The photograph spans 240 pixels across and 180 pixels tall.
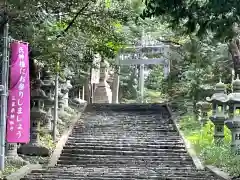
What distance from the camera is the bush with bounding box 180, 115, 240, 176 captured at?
1146 cm

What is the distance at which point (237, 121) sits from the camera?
1252 centimetres

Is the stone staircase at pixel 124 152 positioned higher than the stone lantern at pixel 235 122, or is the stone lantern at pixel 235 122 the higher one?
the stone lantern at pixel 235 122

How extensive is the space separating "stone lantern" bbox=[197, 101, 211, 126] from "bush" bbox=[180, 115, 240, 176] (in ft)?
0.60

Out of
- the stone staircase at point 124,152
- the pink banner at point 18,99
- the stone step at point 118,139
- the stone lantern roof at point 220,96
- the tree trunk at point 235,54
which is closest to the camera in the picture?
the pink banner at point 18,99

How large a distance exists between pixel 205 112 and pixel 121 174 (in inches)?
308

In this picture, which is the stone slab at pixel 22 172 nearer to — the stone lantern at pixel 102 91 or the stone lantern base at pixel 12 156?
the stone lantern base at pixel 12 156

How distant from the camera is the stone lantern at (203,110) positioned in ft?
57.4

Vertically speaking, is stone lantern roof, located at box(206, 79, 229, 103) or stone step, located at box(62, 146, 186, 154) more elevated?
stone lantern roof, located at box(206, 79, 229, 103)

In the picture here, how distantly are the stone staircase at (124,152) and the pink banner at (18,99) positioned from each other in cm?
106

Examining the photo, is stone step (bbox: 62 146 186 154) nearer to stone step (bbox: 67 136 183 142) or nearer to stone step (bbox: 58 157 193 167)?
stone step (bbox: 58 157 193 167)

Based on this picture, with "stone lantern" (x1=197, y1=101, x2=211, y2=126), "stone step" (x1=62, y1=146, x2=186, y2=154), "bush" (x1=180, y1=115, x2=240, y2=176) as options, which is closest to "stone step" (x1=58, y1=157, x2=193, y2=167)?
"stone step" (x1=62, y1=146, x2=186, y2=154)

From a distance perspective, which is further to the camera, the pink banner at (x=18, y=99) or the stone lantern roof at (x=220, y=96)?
the stone lantern roof at (x=220, y=96)

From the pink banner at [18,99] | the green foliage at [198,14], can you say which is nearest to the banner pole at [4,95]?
the pink banner at [18,99]

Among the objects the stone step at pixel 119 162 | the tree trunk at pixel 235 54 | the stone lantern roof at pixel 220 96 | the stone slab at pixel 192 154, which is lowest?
the stone step at pixel 119 162
